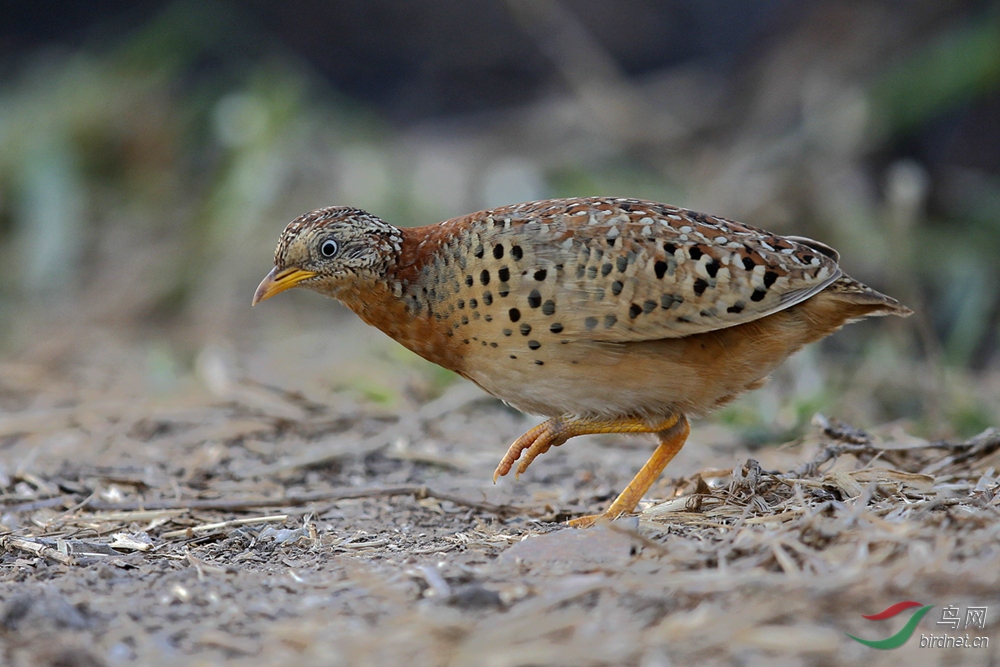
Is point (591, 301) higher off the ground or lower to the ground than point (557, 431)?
higher

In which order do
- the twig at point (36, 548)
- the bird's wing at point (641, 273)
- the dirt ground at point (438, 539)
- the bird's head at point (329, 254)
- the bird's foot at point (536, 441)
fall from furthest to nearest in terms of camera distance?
the bird's head at point (329, 254) → the bird's foot at point (536, 441) → the bird's wing at point (641, 273) → the twig at point (36, 548) → the dirt ground at point (438, 539)

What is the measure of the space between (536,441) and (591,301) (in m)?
0.58

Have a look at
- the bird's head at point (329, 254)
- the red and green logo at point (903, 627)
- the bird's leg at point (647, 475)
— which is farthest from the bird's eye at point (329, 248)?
the red and green logo at point (903, 627)

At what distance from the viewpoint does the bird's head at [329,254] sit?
13.5 feet

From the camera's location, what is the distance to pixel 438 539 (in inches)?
150

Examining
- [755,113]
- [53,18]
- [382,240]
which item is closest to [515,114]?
[755,113]

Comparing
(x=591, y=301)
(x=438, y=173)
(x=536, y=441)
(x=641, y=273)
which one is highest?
(x=438, y=173)

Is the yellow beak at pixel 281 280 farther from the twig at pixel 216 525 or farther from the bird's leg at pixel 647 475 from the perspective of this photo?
the bird's leg at pixel 647 475

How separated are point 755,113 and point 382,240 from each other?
6968 mm

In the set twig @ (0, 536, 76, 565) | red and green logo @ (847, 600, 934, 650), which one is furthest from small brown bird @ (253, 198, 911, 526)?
red and green logo @ (847, 600, 934, 650)

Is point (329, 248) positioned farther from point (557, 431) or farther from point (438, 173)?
point (438, 173)

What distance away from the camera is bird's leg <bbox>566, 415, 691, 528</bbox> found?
13.2 feet

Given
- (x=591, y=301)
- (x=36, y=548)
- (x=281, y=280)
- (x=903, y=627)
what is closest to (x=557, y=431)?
(x=591, y=301)

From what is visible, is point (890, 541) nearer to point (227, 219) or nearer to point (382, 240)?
point (382, 240)
